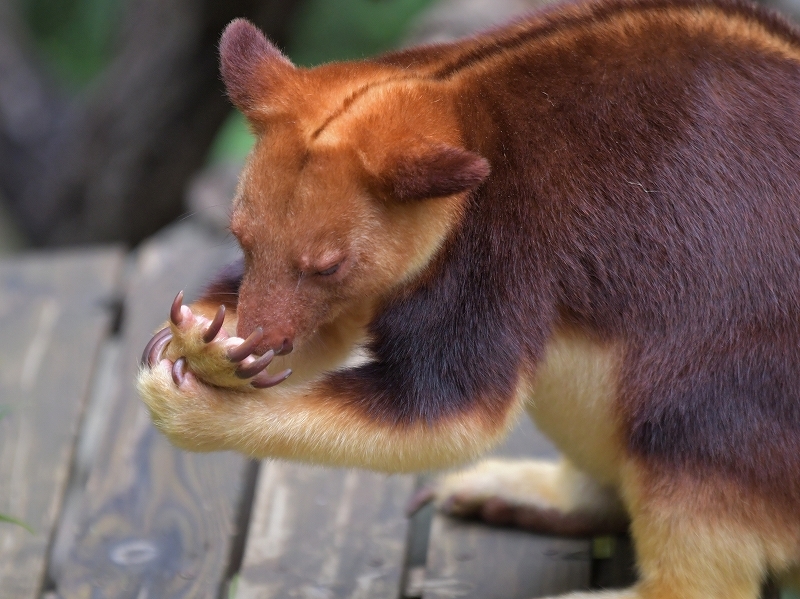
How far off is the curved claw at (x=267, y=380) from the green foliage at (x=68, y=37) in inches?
269

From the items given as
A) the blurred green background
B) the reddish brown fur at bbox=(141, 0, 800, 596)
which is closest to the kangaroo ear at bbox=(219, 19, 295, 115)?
the reddish brown fur at bbox=(141, 0, 800, 596)

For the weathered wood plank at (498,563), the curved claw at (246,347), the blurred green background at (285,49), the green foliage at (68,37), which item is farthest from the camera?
the green foliage at (68,37)

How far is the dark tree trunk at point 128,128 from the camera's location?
6566 millimetres

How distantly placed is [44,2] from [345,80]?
7.15 m

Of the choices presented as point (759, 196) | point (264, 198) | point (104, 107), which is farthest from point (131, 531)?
point (104, 107)

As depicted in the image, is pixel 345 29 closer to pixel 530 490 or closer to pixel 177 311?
pixel 530 490

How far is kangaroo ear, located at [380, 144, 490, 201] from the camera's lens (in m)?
2.40

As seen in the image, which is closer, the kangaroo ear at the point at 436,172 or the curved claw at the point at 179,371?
the kangaroo ear at the point at 436,172

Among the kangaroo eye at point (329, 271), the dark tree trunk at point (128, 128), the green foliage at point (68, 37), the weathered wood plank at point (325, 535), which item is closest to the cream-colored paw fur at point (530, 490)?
the weathered wood plank at point (325, 535)

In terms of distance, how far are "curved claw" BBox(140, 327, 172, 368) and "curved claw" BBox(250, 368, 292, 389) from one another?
289 millimetres

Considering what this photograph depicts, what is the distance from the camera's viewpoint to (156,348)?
284 cm

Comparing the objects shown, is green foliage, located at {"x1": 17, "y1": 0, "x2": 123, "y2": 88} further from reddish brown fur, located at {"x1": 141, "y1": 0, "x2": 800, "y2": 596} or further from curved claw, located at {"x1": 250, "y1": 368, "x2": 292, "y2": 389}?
curved claw, located at {"x1": 250, "y1": 368, "x2": 292, "y2": 389}

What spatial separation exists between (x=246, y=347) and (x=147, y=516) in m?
1.31

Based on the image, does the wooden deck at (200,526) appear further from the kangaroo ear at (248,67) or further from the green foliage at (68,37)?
the green foliage at (68,37)
